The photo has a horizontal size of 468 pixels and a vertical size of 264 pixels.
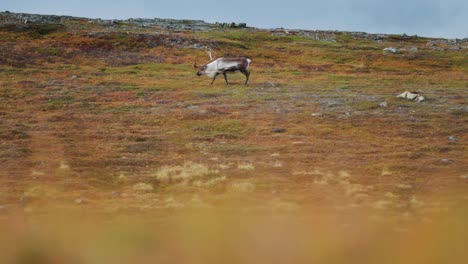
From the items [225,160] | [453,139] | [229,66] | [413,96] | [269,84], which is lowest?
[225,160]

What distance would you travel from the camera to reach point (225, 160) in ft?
69.0

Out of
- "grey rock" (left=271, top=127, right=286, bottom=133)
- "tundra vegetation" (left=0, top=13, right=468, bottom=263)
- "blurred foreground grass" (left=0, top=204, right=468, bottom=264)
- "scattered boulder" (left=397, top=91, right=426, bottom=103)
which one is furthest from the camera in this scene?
"scattered boulder" (left=397, top=91, right=426, bottom=103)

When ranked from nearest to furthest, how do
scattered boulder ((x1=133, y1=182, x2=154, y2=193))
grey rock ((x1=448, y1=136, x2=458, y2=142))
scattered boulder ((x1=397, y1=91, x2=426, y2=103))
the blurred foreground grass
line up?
the blurred foreground grass < scattered boulder ((x1=133, y1=182, x2=154, y2=193)) < grey rock ((x1=448, y1=136, x2=458, y2=142)) < scattered boulder ((x1=397, y1=91, x2=426, y2=103))

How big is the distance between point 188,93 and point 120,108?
572 centimetres

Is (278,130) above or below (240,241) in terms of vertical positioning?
below

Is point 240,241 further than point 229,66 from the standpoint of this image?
No

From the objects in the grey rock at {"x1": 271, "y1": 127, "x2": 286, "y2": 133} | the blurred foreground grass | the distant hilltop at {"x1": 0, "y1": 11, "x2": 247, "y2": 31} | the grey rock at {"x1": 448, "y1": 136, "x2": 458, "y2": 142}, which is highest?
the distant hilltop at {"x1": 0, "y1": 11, "x2": 247, "y2": 31}

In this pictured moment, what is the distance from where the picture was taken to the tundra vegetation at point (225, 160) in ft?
7.03

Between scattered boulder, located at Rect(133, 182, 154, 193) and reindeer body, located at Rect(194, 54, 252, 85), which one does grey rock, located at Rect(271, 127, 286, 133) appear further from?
reindeer body, located at Rect(194, 54, 252, 85)

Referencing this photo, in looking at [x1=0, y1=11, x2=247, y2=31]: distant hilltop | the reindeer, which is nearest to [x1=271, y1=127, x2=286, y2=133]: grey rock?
the reindeer

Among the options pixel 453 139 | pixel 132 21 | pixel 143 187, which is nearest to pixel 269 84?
pixel 453 139

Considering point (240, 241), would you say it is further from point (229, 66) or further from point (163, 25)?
point (163, 25)

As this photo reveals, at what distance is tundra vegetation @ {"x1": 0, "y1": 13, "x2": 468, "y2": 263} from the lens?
2143mm

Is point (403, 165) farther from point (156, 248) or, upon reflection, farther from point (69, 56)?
point (69, 56)
